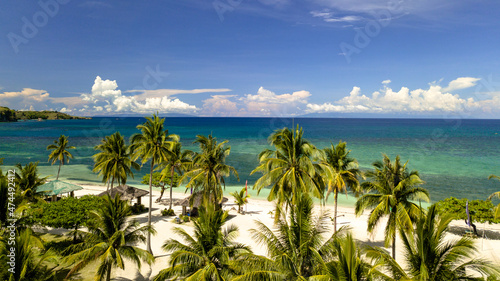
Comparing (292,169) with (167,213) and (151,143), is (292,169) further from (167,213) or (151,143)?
(167,213)

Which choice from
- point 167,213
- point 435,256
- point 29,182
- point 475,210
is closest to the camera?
point 435,256

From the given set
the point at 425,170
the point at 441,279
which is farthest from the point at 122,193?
the point at 425,170

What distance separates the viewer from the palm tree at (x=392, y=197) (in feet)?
49.6

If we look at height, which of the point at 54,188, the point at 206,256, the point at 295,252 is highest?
the point at 295,252

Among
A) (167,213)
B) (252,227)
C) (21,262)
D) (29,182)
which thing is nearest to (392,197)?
(252,227)

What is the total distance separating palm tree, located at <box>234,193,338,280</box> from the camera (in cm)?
1007

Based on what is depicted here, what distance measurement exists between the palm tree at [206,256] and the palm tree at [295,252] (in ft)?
3.64

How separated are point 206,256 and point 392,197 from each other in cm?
1063

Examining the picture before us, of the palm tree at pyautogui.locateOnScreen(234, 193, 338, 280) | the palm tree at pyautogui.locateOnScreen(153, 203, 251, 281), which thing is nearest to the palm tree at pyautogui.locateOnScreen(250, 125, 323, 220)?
the palm tree at pyautogui.locateOnScreen(153, 203, 251, 281)

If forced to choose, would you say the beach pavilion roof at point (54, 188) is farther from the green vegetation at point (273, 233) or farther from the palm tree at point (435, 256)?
the palm tree at point (435, 256)

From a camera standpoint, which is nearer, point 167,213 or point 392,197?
point 392,197

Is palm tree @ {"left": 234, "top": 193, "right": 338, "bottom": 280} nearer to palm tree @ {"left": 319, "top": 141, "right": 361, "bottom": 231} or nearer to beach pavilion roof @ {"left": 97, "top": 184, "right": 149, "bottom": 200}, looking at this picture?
palm tree @ {"left": 319, "top": 141, "right": 361, "bottom": 231}

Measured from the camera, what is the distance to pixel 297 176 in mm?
18188

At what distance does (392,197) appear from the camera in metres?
15.6
